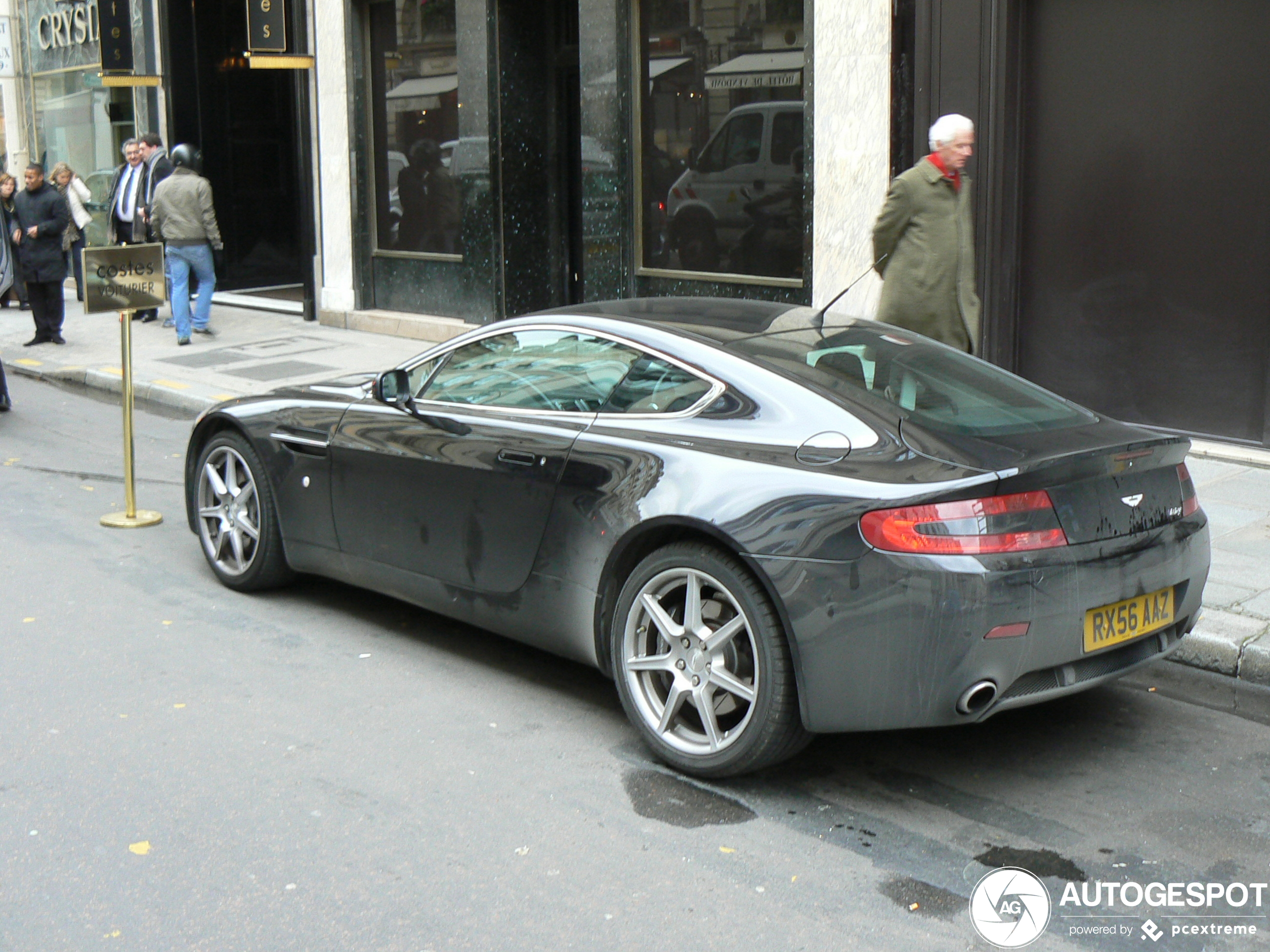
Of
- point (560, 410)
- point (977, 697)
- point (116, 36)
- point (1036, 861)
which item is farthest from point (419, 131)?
point (1036, 861)

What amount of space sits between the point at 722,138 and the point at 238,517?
6.76 meters

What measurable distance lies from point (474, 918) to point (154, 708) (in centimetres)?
193

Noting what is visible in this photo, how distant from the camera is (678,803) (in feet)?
13.9

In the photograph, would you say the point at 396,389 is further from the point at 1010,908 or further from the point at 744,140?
the point at 744,140

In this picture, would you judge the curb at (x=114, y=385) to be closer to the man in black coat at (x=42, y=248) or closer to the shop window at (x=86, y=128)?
the man in black coat at (x=42, y=248)

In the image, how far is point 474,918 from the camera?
3500mm

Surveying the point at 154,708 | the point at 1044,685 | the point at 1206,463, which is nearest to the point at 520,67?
the point at 1206,463

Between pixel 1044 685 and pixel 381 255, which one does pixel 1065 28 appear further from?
pixel 381 255

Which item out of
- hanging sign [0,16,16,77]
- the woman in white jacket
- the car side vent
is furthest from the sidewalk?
hanging sign [0,16,16,77]

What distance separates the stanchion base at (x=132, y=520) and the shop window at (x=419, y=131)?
710 cm

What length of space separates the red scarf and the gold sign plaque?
4.18m

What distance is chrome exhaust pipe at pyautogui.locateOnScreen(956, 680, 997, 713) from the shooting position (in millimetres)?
3961

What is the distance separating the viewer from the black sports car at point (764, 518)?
3.96 meters

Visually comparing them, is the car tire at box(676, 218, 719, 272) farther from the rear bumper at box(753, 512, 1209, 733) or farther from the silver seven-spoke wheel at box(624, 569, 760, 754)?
the rear bumper at box(753, 512, 1209, 733)
